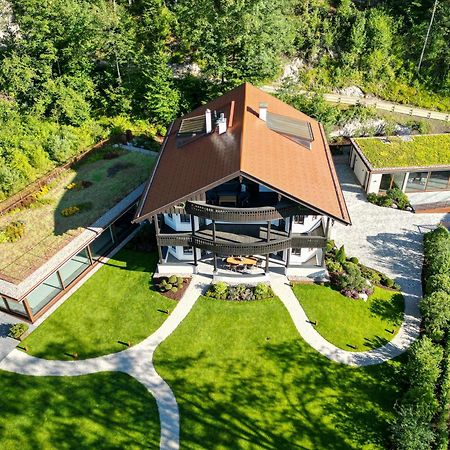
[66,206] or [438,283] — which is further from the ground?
[66,206]

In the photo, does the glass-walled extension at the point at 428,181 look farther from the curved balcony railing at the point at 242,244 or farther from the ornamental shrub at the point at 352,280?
the curved balcony railing at the point at 242,244

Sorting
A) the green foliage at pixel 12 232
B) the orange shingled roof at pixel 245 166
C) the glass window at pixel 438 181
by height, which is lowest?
the glass window at pixel 438 181

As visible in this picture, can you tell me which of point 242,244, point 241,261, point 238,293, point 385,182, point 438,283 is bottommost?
point 238,293

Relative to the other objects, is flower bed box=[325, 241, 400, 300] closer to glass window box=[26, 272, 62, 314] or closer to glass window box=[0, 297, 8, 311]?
glass window box=[26, 272, 62, 314]

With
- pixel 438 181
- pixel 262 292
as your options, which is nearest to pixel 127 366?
pixel 262 292

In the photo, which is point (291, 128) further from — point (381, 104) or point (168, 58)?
point (381, 104)

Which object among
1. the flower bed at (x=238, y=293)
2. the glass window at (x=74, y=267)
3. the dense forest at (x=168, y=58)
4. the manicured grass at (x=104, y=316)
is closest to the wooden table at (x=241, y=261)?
the flower bed at (x=238, y=293)

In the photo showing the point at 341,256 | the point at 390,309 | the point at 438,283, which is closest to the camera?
the point at 438,283

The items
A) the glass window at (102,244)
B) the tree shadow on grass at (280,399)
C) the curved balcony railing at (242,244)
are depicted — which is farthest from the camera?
the glass window at (102,244)
